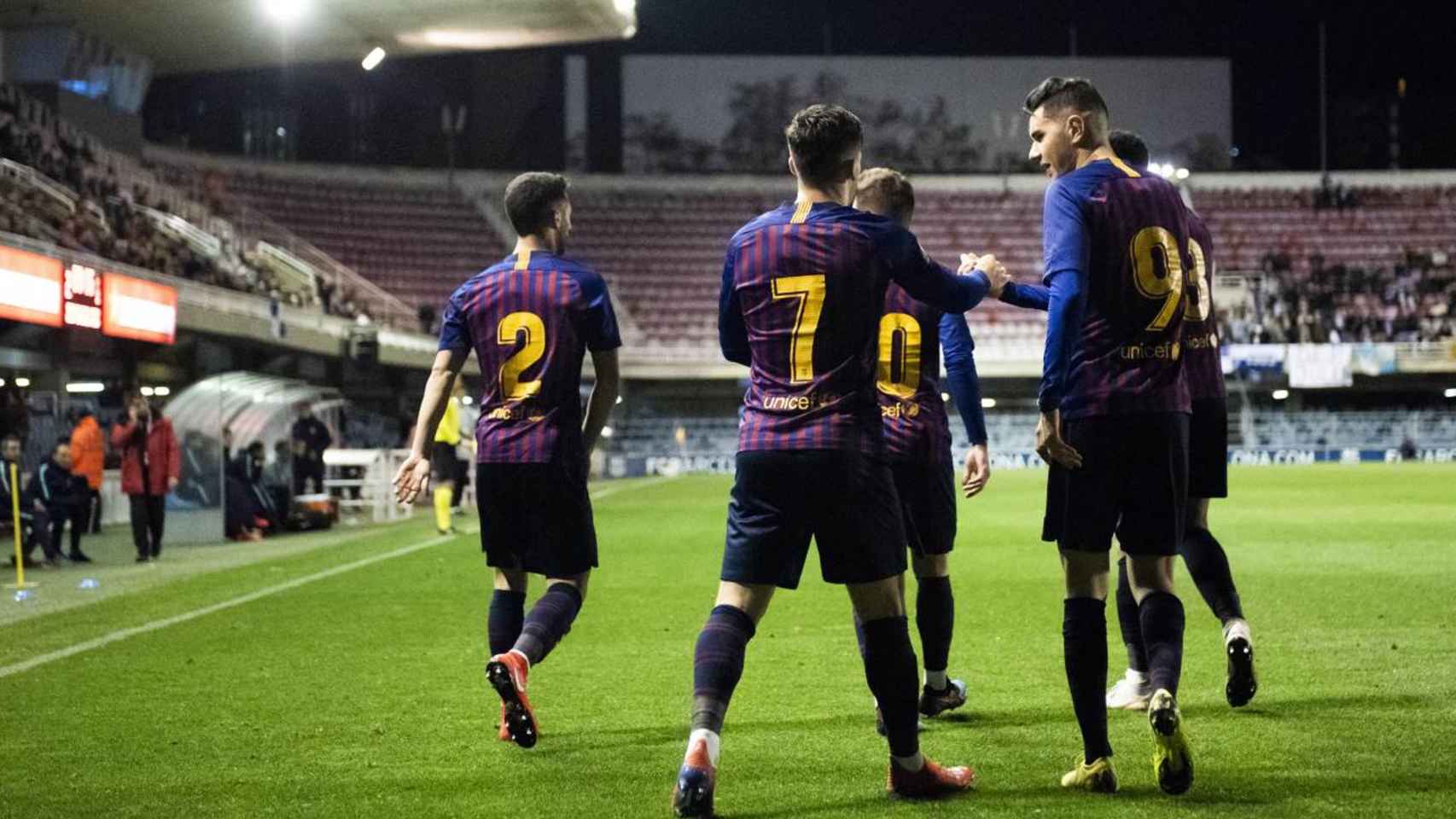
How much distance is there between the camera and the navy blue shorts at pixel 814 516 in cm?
467

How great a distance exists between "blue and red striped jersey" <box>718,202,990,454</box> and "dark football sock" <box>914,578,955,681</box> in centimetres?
180

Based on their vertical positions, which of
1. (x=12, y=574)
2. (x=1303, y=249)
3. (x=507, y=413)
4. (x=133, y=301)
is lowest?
(x=12, y=574)

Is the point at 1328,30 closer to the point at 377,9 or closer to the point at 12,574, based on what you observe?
the point at 377,9

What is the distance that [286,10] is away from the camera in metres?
34.3

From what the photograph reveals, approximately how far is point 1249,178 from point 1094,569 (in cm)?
6125

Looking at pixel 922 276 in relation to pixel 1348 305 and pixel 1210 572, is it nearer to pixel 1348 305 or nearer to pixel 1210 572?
pixel 1210 572

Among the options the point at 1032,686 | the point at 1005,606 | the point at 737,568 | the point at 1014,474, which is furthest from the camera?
the point at 1014,474

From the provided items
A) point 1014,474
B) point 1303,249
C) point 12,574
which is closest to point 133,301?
point 12,574

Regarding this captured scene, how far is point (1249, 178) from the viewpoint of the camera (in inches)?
2456

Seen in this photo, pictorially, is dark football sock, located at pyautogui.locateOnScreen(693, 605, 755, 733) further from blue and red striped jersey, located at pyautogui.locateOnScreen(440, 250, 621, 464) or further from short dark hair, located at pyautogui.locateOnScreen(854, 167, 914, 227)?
short dark hair, located at pyautogui.locateOnScreen(854, 167, 914, 227)

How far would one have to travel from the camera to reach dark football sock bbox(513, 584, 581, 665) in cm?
589

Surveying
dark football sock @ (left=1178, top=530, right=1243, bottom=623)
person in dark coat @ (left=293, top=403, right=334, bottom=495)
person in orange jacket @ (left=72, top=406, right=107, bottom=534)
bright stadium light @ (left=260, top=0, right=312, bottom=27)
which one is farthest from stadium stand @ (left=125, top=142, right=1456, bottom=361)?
dark football sock @ (left=1178, top=530, right=1243, bottom=623)

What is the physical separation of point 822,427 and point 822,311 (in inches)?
Result: 13.5

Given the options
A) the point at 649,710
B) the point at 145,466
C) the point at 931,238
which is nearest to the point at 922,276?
the point at 649,710
